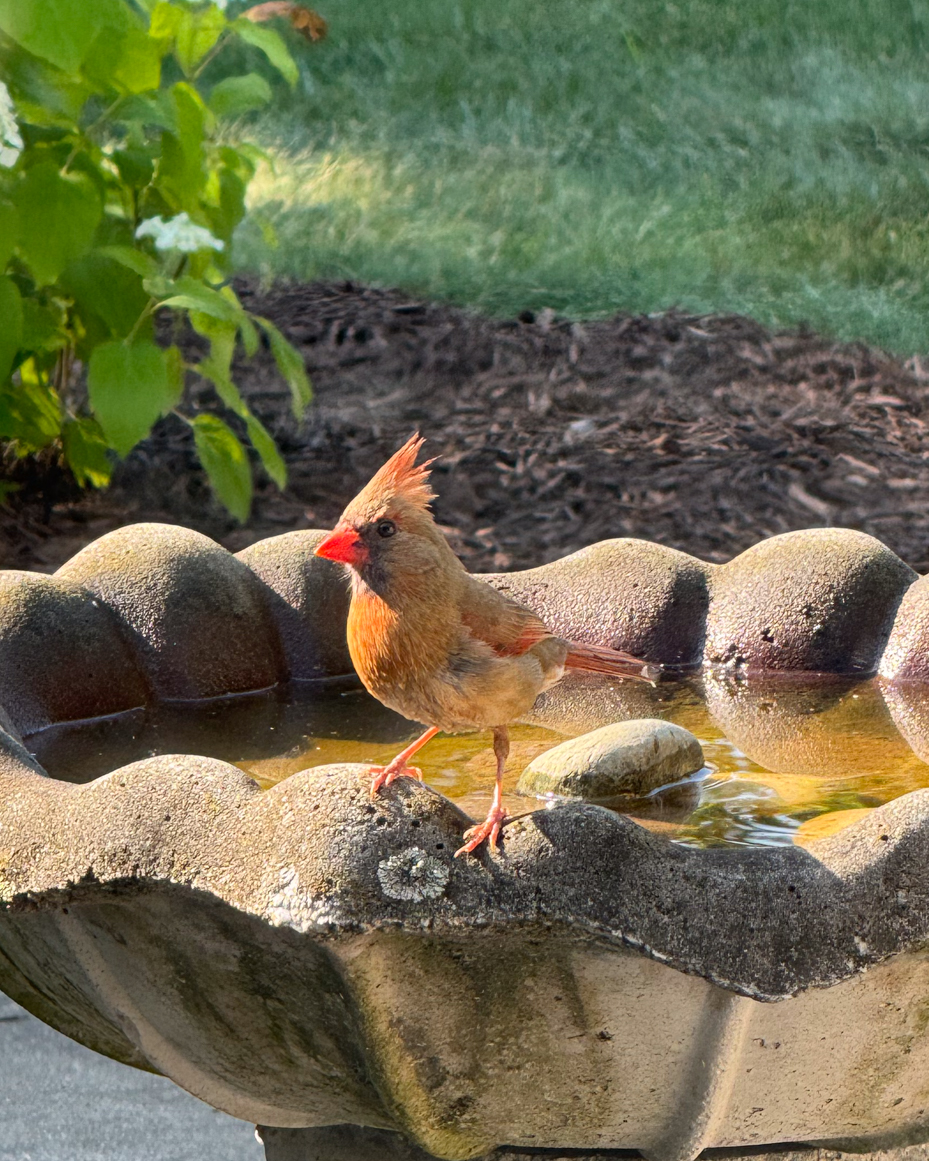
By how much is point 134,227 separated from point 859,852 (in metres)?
2.64

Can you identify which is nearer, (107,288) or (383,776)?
(383,776)

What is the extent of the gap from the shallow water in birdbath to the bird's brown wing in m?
0.30

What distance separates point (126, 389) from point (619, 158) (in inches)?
215

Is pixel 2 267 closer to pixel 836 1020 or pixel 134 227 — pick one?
pixel 134 227

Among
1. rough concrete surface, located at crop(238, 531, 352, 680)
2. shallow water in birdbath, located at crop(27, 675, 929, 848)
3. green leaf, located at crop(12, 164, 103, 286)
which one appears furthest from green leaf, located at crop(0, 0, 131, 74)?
shallow water in birdbath, located at crop(27, 675, 929, 848)

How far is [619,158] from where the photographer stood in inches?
324

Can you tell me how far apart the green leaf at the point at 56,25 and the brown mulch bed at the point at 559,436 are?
207 centimetres

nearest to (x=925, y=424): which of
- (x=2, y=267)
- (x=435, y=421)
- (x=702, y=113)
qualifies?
(x=435, y=421)

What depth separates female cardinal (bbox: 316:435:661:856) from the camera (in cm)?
178

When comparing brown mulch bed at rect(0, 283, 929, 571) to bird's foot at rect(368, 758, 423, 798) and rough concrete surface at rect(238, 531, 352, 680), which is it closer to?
rough concrete surface at rect(238, 531, 352, 680)

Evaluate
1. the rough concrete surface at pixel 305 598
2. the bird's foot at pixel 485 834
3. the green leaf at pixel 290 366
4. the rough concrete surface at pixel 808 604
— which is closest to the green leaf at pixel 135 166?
the green leaf at pixel 290 366

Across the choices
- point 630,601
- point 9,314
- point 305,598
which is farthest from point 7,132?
point 630,601

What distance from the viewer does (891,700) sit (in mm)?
2645

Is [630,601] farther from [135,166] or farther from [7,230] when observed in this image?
[135,166]
